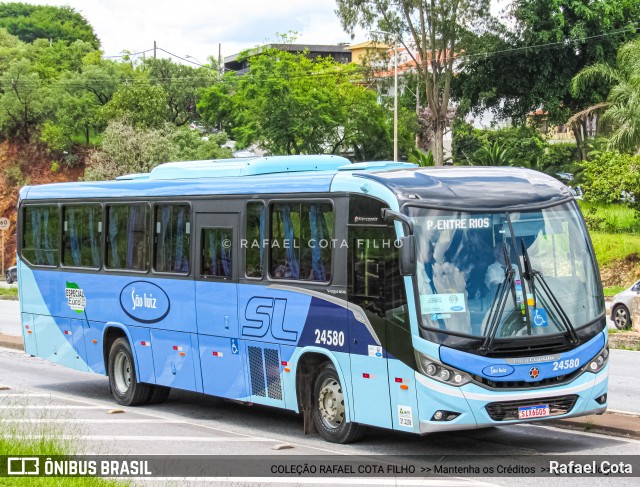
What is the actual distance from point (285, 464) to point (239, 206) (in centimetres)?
424

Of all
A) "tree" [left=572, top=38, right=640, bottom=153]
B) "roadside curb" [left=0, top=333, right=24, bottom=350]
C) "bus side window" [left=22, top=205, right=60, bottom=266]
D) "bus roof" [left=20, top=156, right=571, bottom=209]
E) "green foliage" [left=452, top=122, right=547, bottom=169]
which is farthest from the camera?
"green foliage" [left=452, top=122, right=547, bottom=169]

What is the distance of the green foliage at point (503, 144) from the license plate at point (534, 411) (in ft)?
140

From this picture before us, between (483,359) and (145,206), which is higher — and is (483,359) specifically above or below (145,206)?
below

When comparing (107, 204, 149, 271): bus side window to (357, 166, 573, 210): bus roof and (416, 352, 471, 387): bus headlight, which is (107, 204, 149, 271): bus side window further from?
(416, 352, 471, 387): bus headlight

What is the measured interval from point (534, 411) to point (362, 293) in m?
2.31

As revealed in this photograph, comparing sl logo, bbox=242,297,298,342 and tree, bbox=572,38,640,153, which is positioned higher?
tree, bbox=572,38,640,153

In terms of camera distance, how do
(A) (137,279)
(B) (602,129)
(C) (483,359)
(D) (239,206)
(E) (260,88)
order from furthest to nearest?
(E) (260,88), (B) (602,129), (A) (137,279), (D) (239,206), (C) (483,359)

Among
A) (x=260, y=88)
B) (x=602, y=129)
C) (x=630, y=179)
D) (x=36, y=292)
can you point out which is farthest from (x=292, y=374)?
(x=260, y=88)

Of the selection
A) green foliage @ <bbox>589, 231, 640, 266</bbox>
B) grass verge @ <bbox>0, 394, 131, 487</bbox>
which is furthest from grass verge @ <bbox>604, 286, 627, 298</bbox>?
grass verge @ <bbox>0, 394, 131, 487</bbox>

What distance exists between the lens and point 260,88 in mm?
64625

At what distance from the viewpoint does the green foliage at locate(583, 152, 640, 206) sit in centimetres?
3903

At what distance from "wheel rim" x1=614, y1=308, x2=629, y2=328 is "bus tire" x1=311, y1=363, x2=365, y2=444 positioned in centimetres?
1556

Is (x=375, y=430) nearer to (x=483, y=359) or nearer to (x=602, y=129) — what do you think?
(x=483, y=359)

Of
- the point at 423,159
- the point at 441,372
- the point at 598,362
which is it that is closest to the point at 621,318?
the point at 598,362
